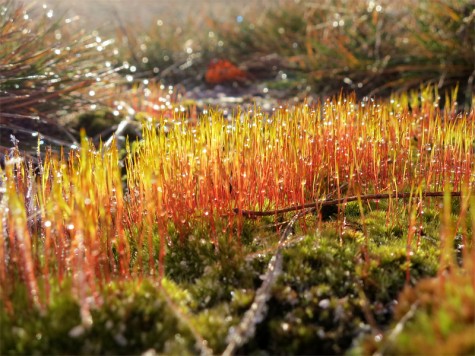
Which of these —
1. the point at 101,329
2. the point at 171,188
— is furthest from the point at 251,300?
the point at 171,188

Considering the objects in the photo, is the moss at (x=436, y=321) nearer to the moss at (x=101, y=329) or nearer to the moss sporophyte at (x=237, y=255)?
the moss sporophyte at (x=237, y=255)

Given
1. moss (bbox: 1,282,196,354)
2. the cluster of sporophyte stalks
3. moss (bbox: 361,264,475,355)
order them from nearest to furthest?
moss (bbox: 361,264,475,355), moss (bbox: 1,282,196,354), the cluster of sporophyte stalks

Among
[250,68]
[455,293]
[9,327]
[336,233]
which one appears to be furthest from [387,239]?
[250,68]

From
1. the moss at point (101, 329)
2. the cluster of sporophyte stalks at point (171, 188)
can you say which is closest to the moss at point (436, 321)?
the cluster of sporophyte stalks at point (171, 188)

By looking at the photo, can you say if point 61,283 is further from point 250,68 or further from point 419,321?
point 250,68

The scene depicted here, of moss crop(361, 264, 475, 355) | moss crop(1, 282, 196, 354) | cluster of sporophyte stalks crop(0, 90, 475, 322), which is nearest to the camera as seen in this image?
moss crop(361, 264, 475, 355)

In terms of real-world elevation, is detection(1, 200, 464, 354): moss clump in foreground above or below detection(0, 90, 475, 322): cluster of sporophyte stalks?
below

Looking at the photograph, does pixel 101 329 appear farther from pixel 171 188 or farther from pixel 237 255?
pixel 171 188

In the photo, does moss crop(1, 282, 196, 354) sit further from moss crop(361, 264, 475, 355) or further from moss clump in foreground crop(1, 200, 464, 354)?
moss crop(361, 264, 475, 355)

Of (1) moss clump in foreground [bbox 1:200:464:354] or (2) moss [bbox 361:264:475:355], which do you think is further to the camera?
(1) moss clump in foreground [bbox 1:200:464:354]

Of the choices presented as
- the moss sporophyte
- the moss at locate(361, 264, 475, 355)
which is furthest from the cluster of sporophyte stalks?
the moss at locate(361, 264, 475, 355)
